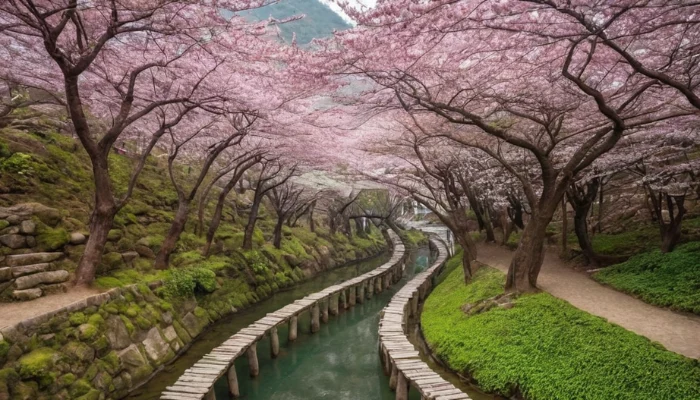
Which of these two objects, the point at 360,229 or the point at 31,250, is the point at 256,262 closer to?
the point at 31,250

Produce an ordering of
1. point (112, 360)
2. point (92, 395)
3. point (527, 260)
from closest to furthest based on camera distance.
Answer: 1. point (92, 395)
2. point (112, 360)
3. point (527, 260)

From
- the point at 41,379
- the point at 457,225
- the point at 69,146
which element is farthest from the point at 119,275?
the point at 457,225

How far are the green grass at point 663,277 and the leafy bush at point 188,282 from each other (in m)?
13.4

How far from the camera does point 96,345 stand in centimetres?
870

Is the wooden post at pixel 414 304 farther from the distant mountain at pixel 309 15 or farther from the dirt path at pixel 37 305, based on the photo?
the distant mountain at pixel 309 15

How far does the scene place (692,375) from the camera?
659 centimetres

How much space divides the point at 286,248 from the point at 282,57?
15.2m

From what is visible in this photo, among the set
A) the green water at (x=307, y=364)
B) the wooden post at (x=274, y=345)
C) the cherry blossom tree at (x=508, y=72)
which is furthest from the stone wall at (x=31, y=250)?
the cherry blossom tree at (x=508, y=72)

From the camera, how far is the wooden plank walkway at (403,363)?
7.95 metres

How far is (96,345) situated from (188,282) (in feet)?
15.3

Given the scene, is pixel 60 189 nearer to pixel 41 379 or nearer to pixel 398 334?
pixel 41 379

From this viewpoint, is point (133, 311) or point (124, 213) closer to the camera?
point (133, 311)

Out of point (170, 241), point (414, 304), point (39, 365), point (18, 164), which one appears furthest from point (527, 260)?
point (18, 164)

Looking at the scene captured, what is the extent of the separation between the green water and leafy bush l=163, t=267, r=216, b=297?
1.49 m
